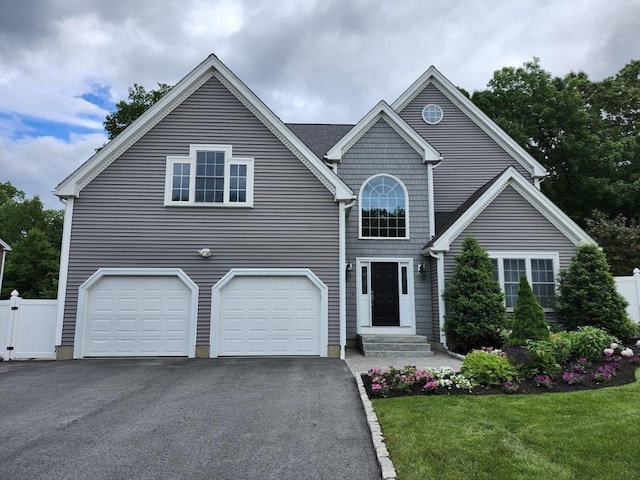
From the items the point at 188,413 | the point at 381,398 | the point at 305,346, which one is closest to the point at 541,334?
the point at 381,398

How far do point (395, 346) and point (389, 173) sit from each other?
18.8ft

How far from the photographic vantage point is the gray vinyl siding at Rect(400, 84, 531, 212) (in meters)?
14.6

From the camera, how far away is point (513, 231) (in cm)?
1200

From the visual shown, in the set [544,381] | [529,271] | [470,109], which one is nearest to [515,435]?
[544,381]

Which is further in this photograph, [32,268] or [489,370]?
[32,268]

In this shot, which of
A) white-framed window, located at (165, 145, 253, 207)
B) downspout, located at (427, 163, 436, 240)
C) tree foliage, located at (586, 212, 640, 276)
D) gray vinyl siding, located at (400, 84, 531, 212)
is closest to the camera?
white-framed window, located at (165, 145, 253, 207)

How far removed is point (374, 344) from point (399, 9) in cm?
1031

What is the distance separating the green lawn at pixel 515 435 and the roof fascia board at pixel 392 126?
888cm

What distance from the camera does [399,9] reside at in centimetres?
Result: 1266

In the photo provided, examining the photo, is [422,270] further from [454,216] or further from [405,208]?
[405,208]

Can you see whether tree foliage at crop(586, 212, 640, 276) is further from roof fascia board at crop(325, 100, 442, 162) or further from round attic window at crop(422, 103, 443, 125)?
roof fascia board at crop(325, 100, 442, 162)

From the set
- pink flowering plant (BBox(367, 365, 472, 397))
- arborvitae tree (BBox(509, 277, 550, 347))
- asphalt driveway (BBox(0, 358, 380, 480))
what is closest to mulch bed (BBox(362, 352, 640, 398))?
pink flowering plant (BBox(367, 365, 472, 397))

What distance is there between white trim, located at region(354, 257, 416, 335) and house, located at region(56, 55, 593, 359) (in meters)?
0.03

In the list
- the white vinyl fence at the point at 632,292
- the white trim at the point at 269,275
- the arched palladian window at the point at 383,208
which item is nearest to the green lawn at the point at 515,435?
the white trim at the point at 269,275
